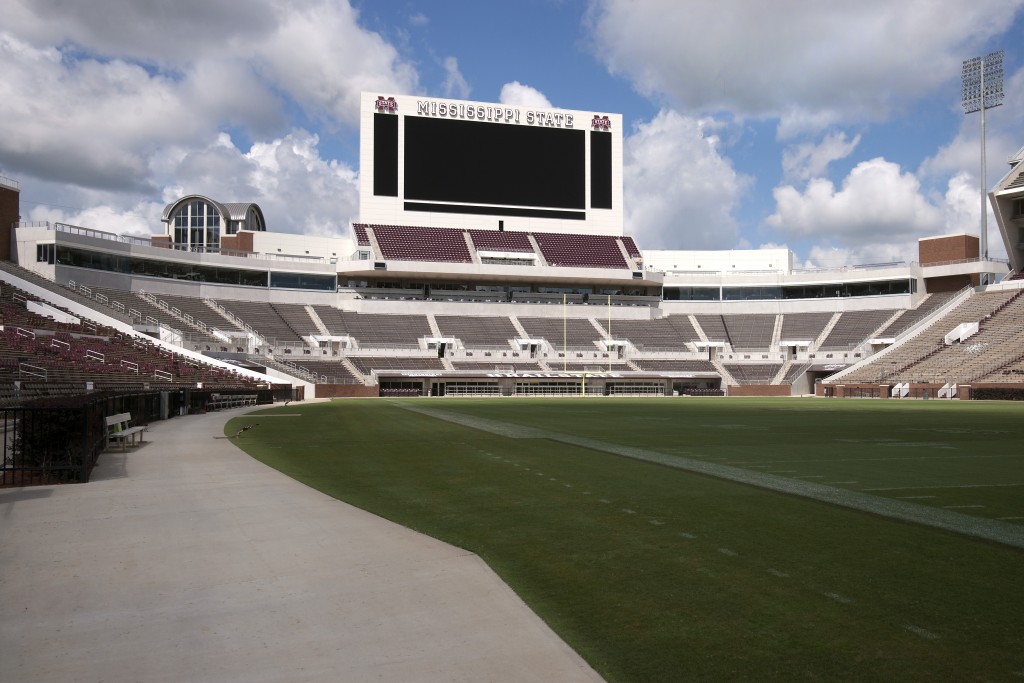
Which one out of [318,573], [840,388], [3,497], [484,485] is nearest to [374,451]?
[484,485]

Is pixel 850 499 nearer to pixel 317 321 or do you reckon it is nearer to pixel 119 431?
pixel 119 431

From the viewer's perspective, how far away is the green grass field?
5.09 metres

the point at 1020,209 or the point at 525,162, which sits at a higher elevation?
the point at 525,162

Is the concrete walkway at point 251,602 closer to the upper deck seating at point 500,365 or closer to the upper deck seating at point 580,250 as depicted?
the upper deck seating at point 500,365

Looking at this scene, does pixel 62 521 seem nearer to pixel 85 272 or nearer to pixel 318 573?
pixel 318 573

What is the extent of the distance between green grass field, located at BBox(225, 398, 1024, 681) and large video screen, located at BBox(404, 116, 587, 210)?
69451 mm

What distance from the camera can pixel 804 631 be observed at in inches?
213

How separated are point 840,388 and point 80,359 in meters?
57.6

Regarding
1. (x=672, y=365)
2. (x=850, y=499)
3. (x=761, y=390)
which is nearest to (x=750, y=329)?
(x=761, y=390)

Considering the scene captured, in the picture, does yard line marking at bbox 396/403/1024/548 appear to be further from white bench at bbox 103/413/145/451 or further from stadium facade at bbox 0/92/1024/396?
stadium facade at bbox 0/92/1024/396

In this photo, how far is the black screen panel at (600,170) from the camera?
3506 inches

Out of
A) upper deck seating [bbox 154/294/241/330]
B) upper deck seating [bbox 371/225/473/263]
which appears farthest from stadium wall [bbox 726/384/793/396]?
upper deck seating [bbox 154/294/241/330]

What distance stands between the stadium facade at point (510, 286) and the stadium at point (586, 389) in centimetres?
33

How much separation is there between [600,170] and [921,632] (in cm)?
8709
